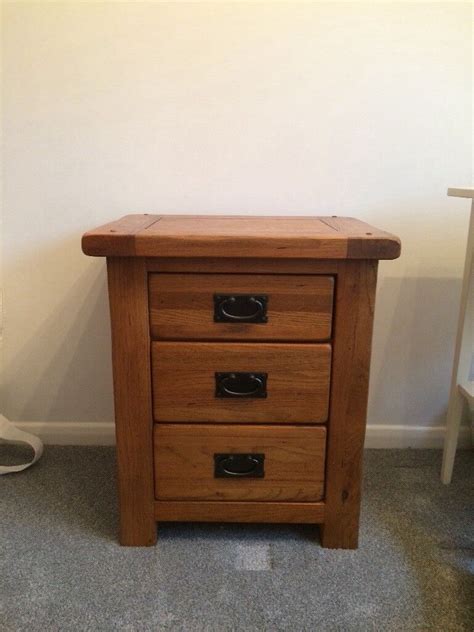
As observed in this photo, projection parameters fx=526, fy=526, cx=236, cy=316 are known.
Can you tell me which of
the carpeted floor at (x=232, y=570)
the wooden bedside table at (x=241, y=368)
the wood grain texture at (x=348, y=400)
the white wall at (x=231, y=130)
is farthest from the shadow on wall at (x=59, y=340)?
the wood grain texture at (x=348, y=400)

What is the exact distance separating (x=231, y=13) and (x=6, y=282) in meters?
0.85

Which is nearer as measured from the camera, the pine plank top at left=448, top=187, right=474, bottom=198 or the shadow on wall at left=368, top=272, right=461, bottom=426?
the pine plank top at left=448, top=187, right=474, bottom=198

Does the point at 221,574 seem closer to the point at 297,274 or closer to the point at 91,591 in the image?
the point at 91,591

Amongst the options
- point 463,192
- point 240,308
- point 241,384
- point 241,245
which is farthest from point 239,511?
point 463,192

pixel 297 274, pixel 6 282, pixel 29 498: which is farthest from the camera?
pixel 6 282

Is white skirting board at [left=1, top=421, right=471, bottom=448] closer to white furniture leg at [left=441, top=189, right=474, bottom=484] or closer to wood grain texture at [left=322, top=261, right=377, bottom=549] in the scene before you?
white furniture leg at [left=441, top=189, right=474, bottom=484]

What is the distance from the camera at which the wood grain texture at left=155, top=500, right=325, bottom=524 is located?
3.34 ft

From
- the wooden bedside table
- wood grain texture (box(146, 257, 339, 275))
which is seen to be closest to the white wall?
the wooden bedside table

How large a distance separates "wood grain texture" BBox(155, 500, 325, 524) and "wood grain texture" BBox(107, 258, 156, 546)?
37 millimetres

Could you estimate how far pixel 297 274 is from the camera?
915 millimetres

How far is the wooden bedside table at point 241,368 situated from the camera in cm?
90

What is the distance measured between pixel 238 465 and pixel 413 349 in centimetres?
63

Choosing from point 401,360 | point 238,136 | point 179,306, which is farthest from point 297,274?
point 401,360

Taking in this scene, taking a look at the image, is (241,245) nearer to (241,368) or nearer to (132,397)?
(241,368)
